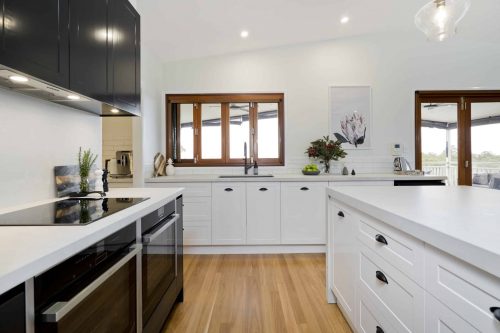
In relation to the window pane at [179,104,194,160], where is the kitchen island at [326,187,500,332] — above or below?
below

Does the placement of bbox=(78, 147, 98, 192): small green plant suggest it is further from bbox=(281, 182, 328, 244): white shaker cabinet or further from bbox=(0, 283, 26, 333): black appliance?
bbox=(281, 182, 328, 244): white shaker cabinet

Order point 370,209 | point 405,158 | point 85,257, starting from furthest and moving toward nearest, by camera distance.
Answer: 1. point 405,158
2. point 370,209
3. point 85,257

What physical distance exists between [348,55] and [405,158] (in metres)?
1.67

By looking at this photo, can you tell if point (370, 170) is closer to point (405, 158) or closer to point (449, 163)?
point (405, 158)

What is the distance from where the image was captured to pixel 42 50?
1.14 meters

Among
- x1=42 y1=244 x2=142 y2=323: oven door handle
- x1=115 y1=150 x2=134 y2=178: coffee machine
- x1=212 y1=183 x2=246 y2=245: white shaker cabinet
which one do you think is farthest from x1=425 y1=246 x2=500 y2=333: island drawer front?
x1=115 y1=150 x2=134 y2=178: coffee machine

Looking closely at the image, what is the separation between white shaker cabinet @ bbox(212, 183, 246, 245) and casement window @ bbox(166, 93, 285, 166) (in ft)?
2.31

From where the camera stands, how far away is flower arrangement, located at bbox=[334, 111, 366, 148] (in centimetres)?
400

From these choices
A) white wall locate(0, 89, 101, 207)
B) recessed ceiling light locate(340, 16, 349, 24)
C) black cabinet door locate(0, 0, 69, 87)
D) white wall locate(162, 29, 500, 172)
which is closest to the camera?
black cabinet door locate(0, 0, 69, 87)

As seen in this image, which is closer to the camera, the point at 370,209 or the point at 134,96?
the point at 370,209

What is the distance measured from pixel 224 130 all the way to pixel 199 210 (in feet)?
4.14

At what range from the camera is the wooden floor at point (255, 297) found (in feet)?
6.38

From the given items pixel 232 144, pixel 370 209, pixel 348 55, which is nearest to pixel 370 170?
pixel 348 55

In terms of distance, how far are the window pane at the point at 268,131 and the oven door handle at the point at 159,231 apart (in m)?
2.22
